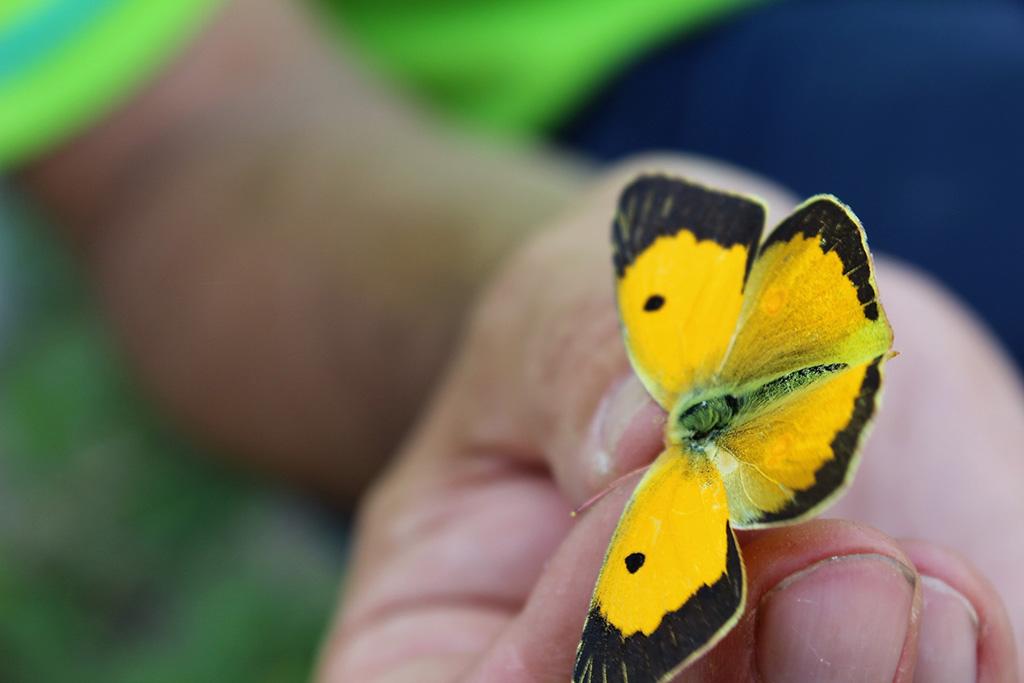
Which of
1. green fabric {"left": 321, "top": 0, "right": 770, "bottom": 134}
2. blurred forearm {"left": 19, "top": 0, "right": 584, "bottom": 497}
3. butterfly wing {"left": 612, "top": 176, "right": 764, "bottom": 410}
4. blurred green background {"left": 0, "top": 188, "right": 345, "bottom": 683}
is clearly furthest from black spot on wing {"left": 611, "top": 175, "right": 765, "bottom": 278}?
blurred green background {"left": 0, "top": 188, "right": 345, "bottom": 683}

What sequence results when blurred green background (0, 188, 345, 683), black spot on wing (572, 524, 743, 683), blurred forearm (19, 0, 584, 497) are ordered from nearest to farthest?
1. black spot on wing (572, 524, 743, 683)
2. blurred forearm (19, 0, 584, 497)
3. blurred green background (0, 188, 345, 683)

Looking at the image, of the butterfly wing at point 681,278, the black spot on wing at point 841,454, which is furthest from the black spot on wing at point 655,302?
the black spot on wing at point 841,454

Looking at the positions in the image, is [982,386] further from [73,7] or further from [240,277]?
[73,7]

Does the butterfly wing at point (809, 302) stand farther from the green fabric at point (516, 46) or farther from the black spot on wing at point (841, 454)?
the green fabric at point (516, 46)

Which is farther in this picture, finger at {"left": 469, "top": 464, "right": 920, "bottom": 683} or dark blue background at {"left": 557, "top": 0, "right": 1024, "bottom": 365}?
dark blue background at {"left": 557, "top": 0, "right": 1024, "bottom": 365}

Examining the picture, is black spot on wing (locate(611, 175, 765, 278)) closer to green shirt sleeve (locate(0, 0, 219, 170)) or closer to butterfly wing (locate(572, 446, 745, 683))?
butterfly wing (locate(572, 446, 745, 683))

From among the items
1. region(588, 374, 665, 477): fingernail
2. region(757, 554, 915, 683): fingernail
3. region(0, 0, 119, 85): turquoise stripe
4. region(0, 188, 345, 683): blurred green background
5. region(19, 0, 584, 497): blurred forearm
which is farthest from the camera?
region(0, 188, 345, 683): blurred green background

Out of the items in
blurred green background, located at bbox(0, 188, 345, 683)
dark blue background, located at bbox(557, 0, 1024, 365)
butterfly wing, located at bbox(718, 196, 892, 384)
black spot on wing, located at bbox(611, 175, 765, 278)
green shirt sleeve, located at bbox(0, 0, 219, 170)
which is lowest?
blurred green background, located at bbox(0, 188, 345, 683)
